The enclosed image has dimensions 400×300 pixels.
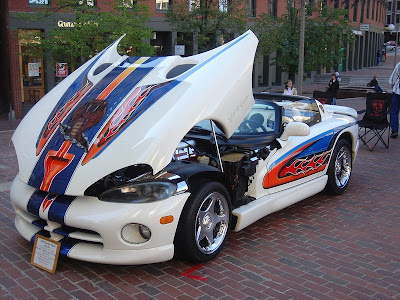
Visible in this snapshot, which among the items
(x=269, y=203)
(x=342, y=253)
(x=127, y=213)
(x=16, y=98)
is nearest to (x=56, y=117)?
(x=127, y=213)

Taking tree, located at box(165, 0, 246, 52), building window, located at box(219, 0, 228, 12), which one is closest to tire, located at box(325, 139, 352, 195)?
tree, located at box(165, 0, 246, 52)

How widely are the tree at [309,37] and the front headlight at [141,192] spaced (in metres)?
16.4

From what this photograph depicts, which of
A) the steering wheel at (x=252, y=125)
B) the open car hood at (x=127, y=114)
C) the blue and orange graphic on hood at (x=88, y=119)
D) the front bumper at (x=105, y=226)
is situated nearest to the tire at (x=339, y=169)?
the steering wheel at (x=252, y=125)

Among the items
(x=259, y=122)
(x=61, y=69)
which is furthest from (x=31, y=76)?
(x=259, y=122)

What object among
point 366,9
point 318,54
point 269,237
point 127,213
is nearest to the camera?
point 127,213

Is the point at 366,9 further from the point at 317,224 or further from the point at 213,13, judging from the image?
the point at 317,224

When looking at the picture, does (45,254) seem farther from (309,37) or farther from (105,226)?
(309,37)

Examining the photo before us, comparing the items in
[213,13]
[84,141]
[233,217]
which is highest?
[213,13]

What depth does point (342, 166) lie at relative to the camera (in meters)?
7.03

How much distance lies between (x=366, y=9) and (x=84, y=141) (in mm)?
50636

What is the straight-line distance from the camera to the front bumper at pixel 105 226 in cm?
391

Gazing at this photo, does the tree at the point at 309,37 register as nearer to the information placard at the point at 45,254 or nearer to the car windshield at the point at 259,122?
the car windshield at the point at 259,122

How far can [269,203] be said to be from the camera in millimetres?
5281

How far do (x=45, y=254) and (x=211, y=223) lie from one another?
154cm
